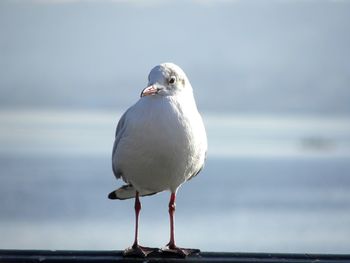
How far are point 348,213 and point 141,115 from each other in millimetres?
33890

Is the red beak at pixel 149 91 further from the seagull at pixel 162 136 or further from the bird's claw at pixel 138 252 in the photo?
the bird's claw at pixel 138 252

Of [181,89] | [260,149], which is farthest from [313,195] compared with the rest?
[260,149]

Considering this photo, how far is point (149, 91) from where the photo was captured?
7.88m

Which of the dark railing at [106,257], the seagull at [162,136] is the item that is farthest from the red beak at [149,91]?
the dark railing at [106,257]

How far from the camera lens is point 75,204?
42500 mm

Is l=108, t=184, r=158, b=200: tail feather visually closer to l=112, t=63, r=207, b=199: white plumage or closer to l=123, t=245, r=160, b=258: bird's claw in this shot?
l=112, t=63, r=207, b=199: white plumage

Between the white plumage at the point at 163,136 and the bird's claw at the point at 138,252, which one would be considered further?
the white plumage at the point at 163,136

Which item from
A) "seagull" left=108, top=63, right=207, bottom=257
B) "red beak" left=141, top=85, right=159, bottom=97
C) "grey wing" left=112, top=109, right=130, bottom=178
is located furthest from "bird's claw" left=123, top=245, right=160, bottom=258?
"red beak" left=141, top=85, right=159, bottom=97

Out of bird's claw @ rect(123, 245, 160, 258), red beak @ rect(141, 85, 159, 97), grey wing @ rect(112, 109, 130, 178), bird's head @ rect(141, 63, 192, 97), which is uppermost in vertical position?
bird's head @ rect(141, 63, 192, 97)

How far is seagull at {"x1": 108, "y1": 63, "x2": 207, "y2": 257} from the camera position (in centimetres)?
796

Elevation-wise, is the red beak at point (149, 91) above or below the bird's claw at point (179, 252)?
above

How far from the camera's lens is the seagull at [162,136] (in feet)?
26.1

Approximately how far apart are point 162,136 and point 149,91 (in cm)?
34

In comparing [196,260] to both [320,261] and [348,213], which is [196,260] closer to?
[320,261]
